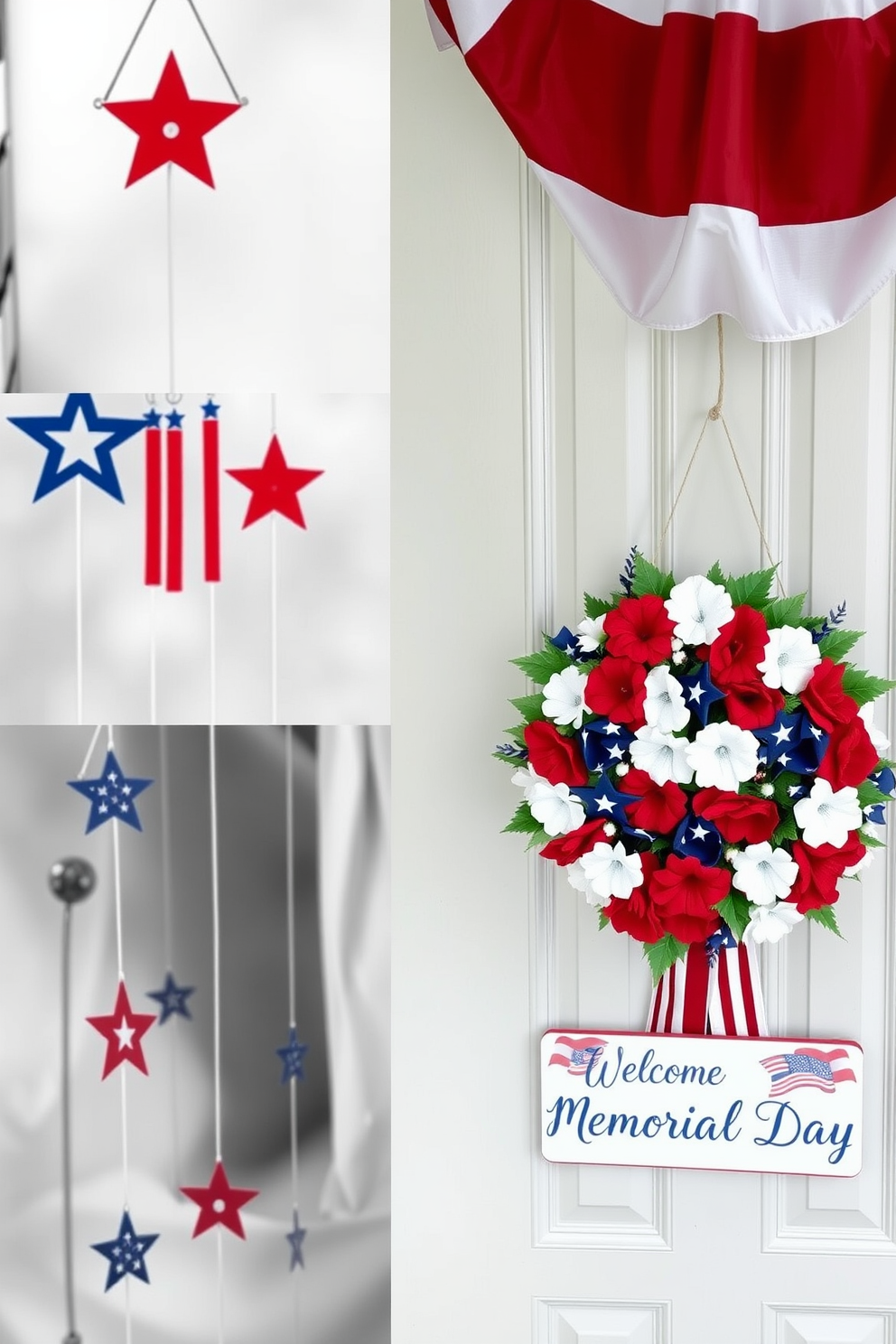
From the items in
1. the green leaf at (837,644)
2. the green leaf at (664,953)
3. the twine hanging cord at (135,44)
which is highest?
the twine hanging cord at (135,44)

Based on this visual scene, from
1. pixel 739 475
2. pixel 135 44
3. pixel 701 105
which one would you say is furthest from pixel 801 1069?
pixel 135 44

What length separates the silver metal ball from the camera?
1.10 metres

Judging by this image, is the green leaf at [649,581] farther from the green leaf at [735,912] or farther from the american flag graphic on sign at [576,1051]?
the american flag graphic on sign at [576,1051]

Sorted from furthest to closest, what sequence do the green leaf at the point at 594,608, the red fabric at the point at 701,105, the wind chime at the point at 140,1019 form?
Answer: the wind chime at the point at 140,1019 → the green leaf at the point at 594,608 → the red fabric at the point at 701,105

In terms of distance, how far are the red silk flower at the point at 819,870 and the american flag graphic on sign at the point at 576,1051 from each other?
27 centimetres

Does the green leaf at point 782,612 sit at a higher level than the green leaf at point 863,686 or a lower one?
higher

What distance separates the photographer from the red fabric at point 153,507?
107 centimetres

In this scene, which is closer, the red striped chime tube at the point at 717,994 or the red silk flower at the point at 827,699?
the red silk flower at the point at 827,699

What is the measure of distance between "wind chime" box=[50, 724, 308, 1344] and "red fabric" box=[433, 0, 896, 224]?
0.65 metres

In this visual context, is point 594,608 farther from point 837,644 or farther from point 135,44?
point 135,44

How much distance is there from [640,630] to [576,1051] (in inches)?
17.5

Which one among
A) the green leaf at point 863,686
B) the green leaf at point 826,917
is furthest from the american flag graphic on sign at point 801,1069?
the green leaf at point 863,686

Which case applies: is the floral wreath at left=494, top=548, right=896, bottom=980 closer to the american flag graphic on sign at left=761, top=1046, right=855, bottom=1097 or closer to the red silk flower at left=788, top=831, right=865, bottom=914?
the red silk flower at left=788, top=831, right=865, bottom=914

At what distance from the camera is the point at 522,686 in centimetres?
107
